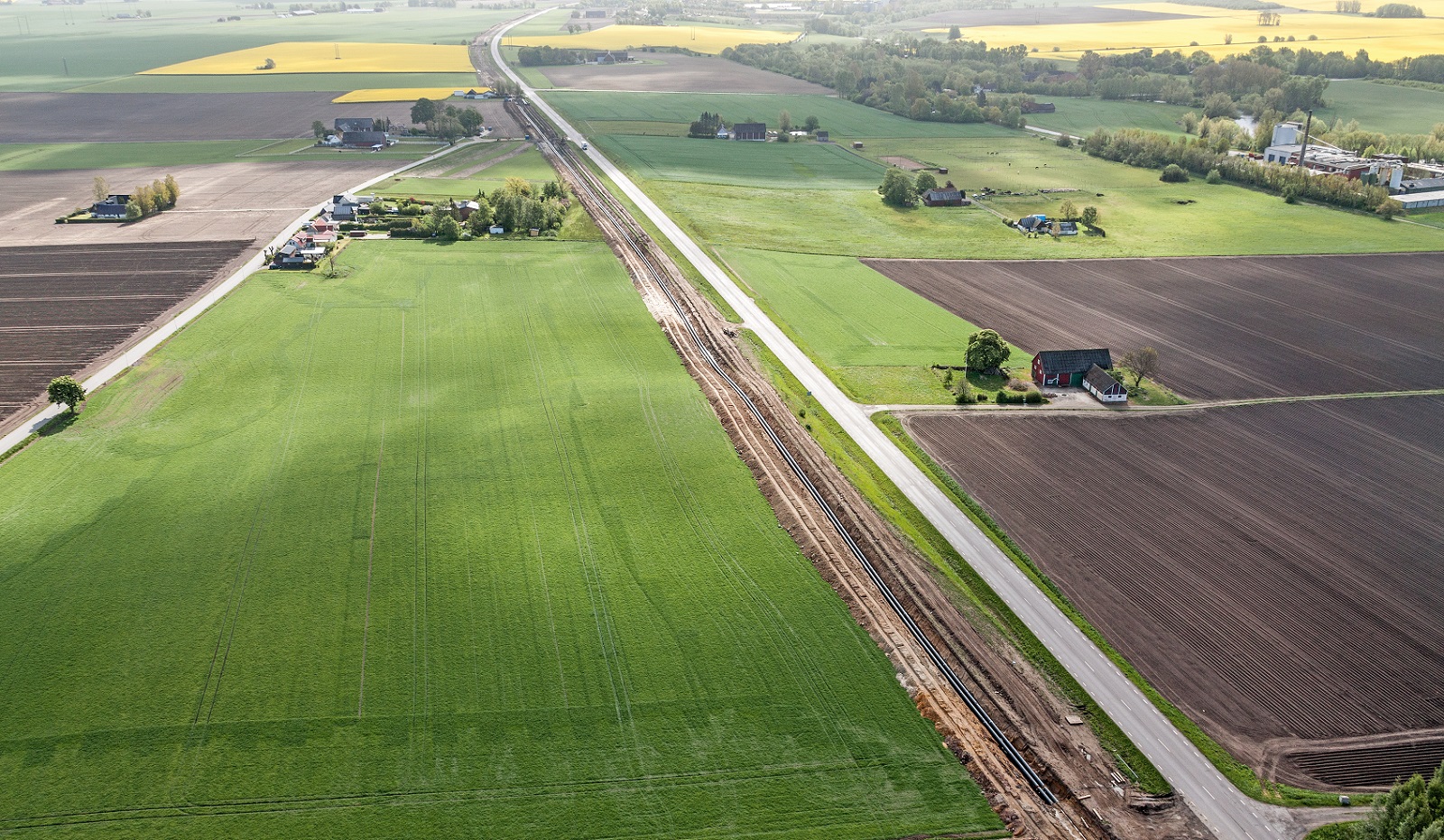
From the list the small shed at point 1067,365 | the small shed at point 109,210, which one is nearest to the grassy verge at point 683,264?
the small shed at point 1067,365

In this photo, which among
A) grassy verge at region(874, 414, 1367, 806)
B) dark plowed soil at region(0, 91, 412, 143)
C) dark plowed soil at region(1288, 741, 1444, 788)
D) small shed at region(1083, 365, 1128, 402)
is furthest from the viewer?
dark plowed soil at region(0, 91, 412, 143)

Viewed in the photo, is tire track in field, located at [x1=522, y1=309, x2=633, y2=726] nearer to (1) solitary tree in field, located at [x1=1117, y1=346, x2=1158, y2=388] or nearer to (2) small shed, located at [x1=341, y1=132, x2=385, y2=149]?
(1) solitary tree in field, located at [x1=1117, y1=346, x2=1158, y2=388]

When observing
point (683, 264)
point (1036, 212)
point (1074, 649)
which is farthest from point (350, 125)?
point (1074, 649)

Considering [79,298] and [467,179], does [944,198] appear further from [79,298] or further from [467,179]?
[79,298]

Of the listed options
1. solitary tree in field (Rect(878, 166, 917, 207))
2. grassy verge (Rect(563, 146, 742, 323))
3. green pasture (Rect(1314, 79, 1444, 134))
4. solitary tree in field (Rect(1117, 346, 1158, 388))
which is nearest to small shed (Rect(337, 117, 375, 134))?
grassy verge (Rect(563, 146, 742, 323))

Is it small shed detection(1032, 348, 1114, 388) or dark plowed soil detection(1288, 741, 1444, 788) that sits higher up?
small shed detection(1032, 348, 1114, 388)

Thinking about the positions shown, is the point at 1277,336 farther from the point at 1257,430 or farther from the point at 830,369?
the point at 830,369

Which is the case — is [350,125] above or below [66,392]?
above
